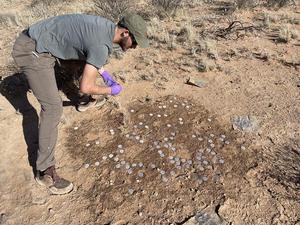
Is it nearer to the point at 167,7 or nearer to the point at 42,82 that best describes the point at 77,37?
the point at 42,82

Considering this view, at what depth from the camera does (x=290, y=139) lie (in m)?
4.29

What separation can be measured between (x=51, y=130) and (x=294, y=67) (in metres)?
4.04

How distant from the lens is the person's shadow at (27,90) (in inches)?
168

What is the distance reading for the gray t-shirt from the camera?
3123mm

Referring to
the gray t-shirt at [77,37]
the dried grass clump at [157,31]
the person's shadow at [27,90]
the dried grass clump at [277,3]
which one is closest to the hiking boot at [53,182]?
the person's shadow at [27,90]

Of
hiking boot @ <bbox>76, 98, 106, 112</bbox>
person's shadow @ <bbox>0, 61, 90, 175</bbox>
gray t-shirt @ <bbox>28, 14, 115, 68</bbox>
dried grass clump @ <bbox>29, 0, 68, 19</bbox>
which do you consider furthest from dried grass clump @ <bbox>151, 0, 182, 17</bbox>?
gray t-shirt @ <bbox>28, 14, 115, 68</bbox>

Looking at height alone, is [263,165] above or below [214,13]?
above

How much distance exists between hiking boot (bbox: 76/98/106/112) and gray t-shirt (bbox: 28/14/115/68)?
140 centimetres

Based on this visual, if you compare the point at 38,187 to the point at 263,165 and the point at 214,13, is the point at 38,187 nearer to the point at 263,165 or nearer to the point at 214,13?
the point at 263,165

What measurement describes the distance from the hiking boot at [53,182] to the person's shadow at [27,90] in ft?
1.39

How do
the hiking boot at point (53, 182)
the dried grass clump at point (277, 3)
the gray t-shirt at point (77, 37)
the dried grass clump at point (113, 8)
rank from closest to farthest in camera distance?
the gray t-shirt at point (77, 37), the hiking boot at point (53, 182), the dried grass clump at point (113, 8), the dried grass clump at point (277, 3)

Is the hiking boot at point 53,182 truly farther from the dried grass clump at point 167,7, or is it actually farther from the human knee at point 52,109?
the dried grass clump at point 167,7

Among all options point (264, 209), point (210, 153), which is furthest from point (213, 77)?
point (264, 209)

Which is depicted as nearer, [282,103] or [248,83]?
[282,103]
